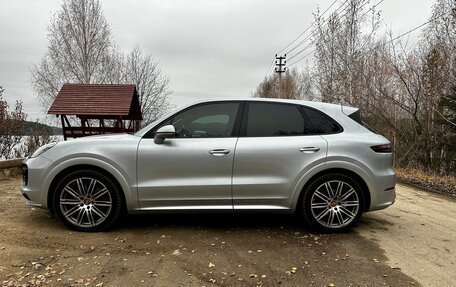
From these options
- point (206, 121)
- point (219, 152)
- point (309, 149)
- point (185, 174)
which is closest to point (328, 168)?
point (309, 149)

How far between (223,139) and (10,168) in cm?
602

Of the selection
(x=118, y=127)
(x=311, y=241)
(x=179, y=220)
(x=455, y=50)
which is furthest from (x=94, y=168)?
(x=455, y=50)

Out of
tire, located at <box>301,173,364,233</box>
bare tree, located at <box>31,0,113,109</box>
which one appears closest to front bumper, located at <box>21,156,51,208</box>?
tire, located at <box>301,173,364,233</box>

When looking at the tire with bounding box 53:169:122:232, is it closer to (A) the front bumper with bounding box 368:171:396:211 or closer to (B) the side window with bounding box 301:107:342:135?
(B) the side window with bounding box 301:107:342:135

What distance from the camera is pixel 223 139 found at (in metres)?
4.34

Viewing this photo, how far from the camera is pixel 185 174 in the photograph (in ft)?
13.9

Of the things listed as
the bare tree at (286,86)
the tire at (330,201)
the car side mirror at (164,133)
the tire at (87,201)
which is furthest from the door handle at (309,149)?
the bare tree at (286,86)

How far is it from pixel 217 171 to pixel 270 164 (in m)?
0.62

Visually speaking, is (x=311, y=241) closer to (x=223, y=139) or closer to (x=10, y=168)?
(x=223, y=139)

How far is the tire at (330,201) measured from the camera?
439 cm

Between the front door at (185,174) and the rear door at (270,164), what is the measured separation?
0.14 metres

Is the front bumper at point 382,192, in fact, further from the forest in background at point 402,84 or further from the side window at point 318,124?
the forest in background at point 402,84

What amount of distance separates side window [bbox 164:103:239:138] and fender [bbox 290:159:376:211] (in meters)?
1.01

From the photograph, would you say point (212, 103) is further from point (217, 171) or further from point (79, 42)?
point (79, 42)
